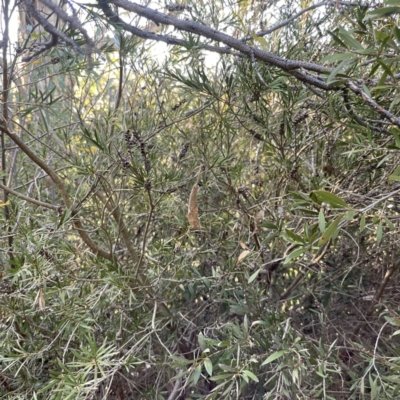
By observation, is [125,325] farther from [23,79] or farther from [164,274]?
[23,79]

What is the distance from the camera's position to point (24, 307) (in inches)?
35.2

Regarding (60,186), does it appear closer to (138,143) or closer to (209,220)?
(138,143)

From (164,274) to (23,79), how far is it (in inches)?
32.9

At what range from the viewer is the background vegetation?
756 millimetres

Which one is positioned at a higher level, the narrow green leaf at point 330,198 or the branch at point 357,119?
the branch at point 357,119

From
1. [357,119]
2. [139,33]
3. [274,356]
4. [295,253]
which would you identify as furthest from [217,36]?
[274,356]

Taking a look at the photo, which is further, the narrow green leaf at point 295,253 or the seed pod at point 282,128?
the seed pod at point 282,128

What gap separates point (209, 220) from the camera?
1046 millimetres

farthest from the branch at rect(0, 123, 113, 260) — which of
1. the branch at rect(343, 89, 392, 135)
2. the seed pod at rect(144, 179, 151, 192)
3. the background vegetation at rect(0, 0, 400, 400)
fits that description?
the branch at rect(343, 89, 392, 135)

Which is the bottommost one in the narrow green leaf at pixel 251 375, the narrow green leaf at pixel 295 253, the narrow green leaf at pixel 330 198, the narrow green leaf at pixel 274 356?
the narrow green leaf at pixel 251 375

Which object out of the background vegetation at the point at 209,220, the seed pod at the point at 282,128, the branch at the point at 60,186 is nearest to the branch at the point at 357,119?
the background vegetation at the point at 209,220

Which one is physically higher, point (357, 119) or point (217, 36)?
point (217, 36)

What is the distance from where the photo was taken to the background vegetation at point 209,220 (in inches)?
29.8

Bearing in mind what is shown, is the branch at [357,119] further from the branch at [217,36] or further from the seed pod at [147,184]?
the seed pod at [147,184]
